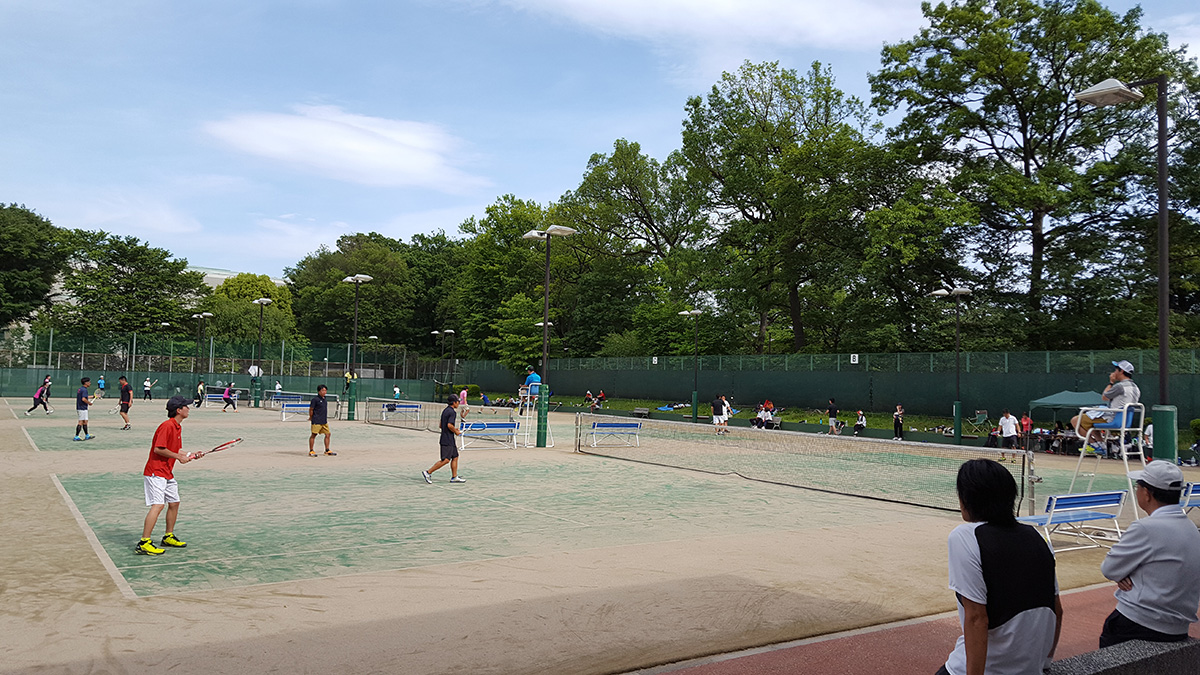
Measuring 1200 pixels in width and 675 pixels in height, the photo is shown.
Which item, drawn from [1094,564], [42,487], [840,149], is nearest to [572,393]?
[840,149]

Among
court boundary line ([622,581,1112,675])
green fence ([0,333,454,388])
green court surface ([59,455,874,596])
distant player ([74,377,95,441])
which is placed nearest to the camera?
court boundary line ([622,581,1112,675])

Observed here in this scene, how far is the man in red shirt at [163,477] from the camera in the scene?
8.81m

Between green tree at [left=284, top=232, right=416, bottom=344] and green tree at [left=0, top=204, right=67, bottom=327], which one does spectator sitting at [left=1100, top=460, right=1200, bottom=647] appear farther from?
green tree at [left=284, top=232, right=416, bottom=344]

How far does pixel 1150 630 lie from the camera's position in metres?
4.24

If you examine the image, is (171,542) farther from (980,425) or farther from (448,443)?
(980,425)

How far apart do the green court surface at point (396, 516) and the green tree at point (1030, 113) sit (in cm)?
2975

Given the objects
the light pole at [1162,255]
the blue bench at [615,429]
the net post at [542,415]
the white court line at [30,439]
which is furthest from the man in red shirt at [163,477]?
the net post at [542,415]

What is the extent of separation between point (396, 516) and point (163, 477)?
337 centimetres

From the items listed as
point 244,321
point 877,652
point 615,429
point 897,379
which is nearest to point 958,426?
point 897,379

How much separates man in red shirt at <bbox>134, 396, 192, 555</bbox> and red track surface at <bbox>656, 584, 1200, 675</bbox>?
621 cm

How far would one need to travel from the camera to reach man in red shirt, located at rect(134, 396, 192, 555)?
881cm

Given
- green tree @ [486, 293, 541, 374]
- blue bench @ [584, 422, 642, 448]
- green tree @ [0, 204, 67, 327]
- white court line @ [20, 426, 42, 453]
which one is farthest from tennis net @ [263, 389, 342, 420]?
green tree @ [0, 204, 67, 327]

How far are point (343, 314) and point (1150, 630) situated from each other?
3545 inches

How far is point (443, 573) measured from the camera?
805 centimetres
